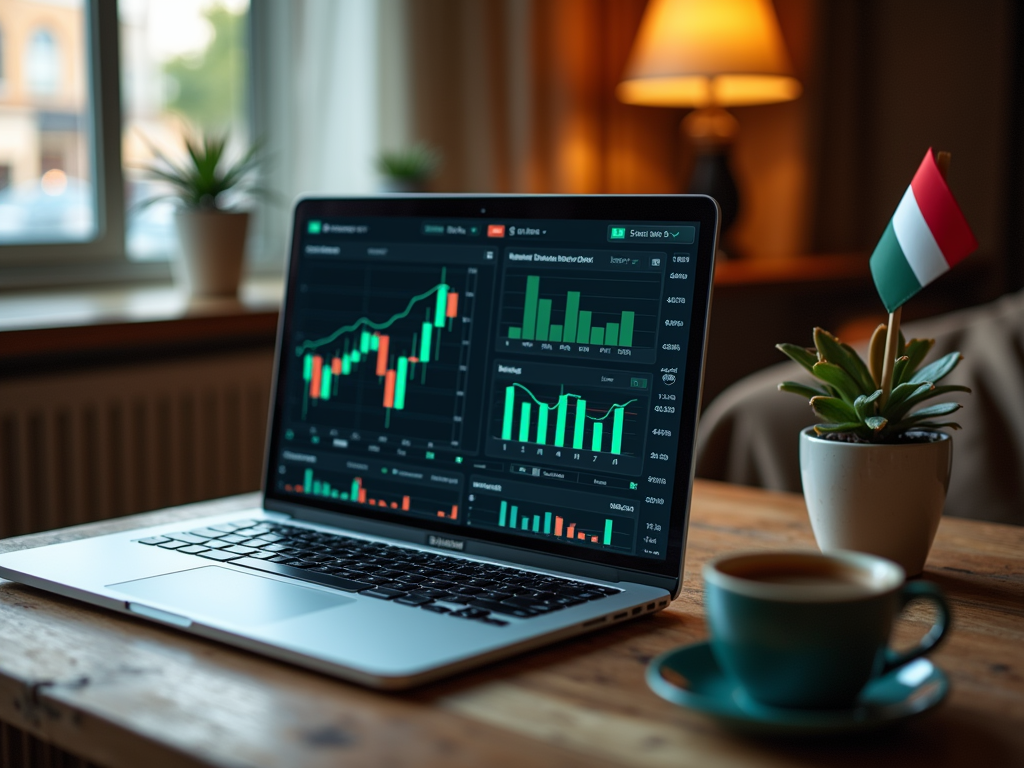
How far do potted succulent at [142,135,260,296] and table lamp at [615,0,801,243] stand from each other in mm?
1135

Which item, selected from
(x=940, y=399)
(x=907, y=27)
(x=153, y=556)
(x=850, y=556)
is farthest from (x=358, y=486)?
(x=907, y=27)

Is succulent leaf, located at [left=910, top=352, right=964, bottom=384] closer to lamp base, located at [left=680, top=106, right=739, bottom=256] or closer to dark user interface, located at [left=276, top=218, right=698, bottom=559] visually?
dark user interface, located at [left=276, top=218, right=698, bottom=559]

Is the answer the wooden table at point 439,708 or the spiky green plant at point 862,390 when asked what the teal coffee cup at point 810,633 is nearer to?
the wooden table at point 439,708

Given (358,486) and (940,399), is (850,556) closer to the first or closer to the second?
(358,486)

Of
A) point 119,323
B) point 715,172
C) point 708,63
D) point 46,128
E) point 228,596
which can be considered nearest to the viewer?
point 228,596

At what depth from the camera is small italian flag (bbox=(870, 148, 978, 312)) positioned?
2.44 feet

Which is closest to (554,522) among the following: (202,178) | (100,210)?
(202,178)

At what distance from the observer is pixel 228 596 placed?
2.33 feet

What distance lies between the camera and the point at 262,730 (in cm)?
53

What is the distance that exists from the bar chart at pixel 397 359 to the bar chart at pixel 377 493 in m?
0.04

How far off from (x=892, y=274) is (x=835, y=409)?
0.10m

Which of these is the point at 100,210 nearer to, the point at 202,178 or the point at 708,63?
the point at 202,178

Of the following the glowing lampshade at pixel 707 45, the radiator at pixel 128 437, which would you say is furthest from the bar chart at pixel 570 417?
the glowing lampshade at pixel 707 45

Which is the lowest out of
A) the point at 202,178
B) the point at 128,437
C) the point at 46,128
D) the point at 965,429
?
the point at 128,437
